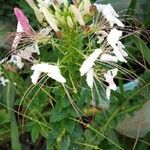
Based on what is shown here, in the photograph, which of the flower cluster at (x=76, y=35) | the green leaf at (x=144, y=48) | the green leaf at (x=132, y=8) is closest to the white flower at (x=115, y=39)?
the flower cluster at (x=76, y=35)

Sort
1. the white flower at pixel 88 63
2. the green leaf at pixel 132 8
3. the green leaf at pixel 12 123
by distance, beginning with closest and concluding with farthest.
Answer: the white flower at pixel 88 63
the green leaf at pixel 12 123
the green leaf at pixel 132 8

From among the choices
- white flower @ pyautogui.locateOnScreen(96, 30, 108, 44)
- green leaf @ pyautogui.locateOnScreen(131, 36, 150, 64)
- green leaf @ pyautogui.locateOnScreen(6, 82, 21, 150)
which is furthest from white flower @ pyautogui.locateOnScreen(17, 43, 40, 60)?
green leaf @ pyautogui.locateOnScreen(131, 36, 150, 64)

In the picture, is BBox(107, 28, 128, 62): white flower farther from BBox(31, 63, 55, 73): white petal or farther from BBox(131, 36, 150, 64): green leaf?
BBox(131, 36, 150, 64): green leaf

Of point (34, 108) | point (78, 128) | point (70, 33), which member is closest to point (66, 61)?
point (70, 33)

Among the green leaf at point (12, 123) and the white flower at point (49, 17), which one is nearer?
the white flower at point (49, 17)

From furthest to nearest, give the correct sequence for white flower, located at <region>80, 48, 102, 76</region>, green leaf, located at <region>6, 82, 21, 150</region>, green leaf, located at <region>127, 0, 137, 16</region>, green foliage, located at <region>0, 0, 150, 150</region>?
green leaf, located at <region>127, 0, 137, 16</region>, green leaf, located at <region>6, 82, 21, 150</region>, green foliage, located at <region>0, 0, 150, 150</region>, white flower, located at <region>80, 48, 102, 76</region>

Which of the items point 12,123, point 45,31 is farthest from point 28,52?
point 12,123

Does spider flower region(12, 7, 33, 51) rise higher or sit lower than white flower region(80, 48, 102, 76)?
higher

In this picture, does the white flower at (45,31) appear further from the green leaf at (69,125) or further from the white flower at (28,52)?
the green leaf at (69,125)

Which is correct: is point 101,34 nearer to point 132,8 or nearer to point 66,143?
point 66,143
